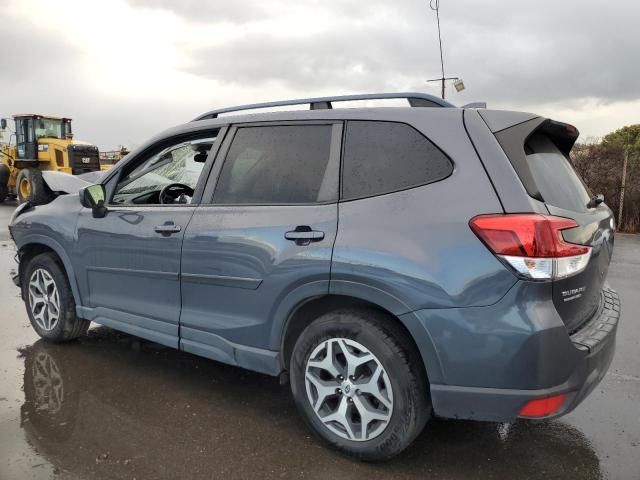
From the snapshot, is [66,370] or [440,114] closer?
[440,114]

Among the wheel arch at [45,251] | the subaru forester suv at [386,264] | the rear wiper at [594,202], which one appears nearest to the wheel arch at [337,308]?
the subaru forester suv at [386,264]

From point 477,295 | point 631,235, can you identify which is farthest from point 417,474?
point 631,235

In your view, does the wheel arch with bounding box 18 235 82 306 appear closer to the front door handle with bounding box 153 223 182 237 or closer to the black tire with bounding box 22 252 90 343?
the black tire with bounding box 22 252 90 343

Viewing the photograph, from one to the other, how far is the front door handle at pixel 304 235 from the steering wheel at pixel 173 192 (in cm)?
141

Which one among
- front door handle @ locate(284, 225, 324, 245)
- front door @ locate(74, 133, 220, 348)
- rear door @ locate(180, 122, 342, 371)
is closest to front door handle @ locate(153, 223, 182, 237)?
front door @ locate(74, 133, 220, 348)

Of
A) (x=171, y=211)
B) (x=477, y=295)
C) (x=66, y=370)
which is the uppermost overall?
(x=171, y=211)

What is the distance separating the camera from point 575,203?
277 centimetres

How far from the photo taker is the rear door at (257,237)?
2756 mm

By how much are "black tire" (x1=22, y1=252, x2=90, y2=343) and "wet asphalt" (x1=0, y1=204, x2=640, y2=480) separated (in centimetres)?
21

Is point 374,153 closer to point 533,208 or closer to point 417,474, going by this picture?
point 533,208

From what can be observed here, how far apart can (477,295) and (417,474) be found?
1.00 m

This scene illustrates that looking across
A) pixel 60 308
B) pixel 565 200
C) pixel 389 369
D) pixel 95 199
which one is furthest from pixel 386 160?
pixel 60 308

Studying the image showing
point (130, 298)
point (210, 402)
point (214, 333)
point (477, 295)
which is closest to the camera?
point (477, 295)

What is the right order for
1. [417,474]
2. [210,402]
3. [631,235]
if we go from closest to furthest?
1. [417,474]
2. [210,402]
3. [631,235]
